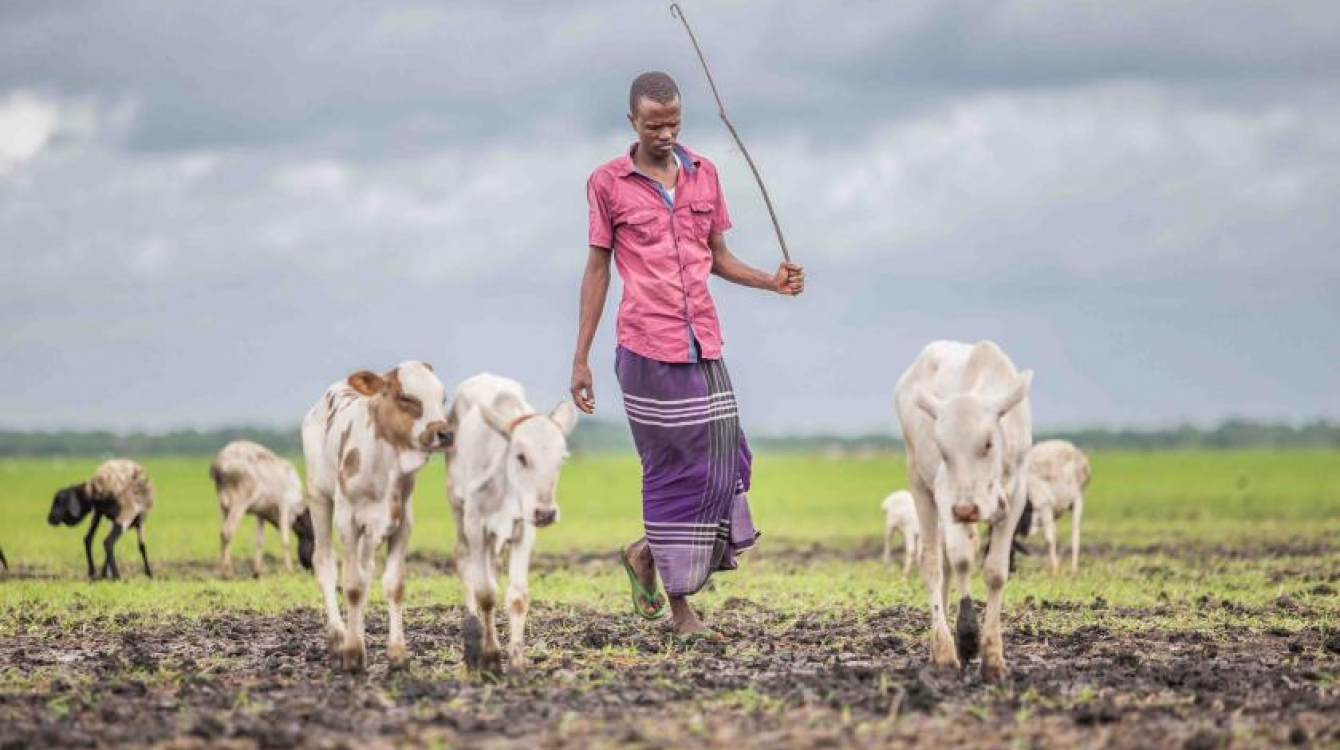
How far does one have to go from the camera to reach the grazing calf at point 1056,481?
71.6ft

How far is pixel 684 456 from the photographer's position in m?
11.4

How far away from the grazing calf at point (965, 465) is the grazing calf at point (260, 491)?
545 inches

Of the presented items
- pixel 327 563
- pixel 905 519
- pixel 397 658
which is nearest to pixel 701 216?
pixel 327 563

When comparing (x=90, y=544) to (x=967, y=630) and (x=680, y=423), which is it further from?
(x=967, y=630)

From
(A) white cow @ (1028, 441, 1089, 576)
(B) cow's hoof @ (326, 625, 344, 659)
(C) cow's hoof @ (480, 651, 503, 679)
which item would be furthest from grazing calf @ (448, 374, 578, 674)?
(A) white cow @ (1028, 441, 1089, 576)

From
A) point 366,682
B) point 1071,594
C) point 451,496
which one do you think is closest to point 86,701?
point 366,682

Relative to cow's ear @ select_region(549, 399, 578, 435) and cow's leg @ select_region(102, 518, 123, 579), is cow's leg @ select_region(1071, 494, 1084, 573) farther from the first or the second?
cow's ear @ select_region(549, 399, 578, 435)

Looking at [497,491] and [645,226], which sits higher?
[645,226]

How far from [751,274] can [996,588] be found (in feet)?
9.68

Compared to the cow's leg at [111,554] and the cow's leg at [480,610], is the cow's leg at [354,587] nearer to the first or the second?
the cow's leg at [480,610]

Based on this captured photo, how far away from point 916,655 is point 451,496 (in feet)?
11.0

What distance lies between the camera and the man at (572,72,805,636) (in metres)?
11.1

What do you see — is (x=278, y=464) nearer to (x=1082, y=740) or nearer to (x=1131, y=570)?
(x=1131, y=570)

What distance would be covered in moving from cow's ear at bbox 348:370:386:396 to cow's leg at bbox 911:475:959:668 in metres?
3.20
